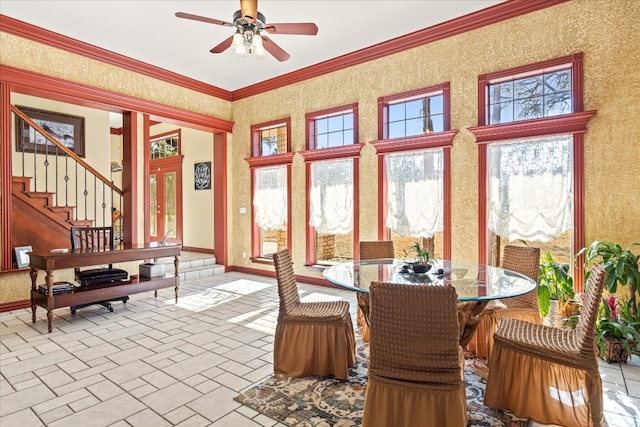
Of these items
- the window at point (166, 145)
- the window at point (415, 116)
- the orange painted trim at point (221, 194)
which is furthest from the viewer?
the window at point (166, 145)

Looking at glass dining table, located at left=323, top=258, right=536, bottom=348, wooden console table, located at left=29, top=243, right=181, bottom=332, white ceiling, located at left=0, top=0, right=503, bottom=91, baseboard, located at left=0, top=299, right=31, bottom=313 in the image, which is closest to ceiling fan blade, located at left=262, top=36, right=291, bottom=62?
white ceiling, located at left=0, top=0, right=503, bottom=91

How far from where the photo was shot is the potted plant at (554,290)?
11.5 feet

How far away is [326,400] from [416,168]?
344cm

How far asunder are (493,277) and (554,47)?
293 cm

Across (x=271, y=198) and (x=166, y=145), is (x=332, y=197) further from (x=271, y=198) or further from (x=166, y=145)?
(x=166, y=145)

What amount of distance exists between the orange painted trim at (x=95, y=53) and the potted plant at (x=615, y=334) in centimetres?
686

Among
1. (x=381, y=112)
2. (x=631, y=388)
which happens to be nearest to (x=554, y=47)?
(x=381, y=112)

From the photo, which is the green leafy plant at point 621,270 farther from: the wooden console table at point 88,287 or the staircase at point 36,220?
the staircase at point 36,220

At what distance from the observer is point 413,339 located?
180 cm

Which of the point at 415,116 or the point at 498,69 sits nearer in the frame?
the point at 498,69

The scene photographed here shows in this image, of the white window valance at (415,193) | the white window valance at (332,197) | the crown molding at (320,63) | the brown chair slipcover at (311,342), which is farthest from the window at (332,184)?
the brown chair slipcover at (311,342)

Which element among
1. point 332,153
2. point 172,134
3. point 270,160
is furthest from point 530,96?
point 172,134

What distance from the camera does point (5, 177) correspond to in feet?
14.9

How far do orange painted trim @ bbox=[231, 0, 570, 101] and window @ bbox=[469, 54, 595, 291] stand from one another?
0.67 m
